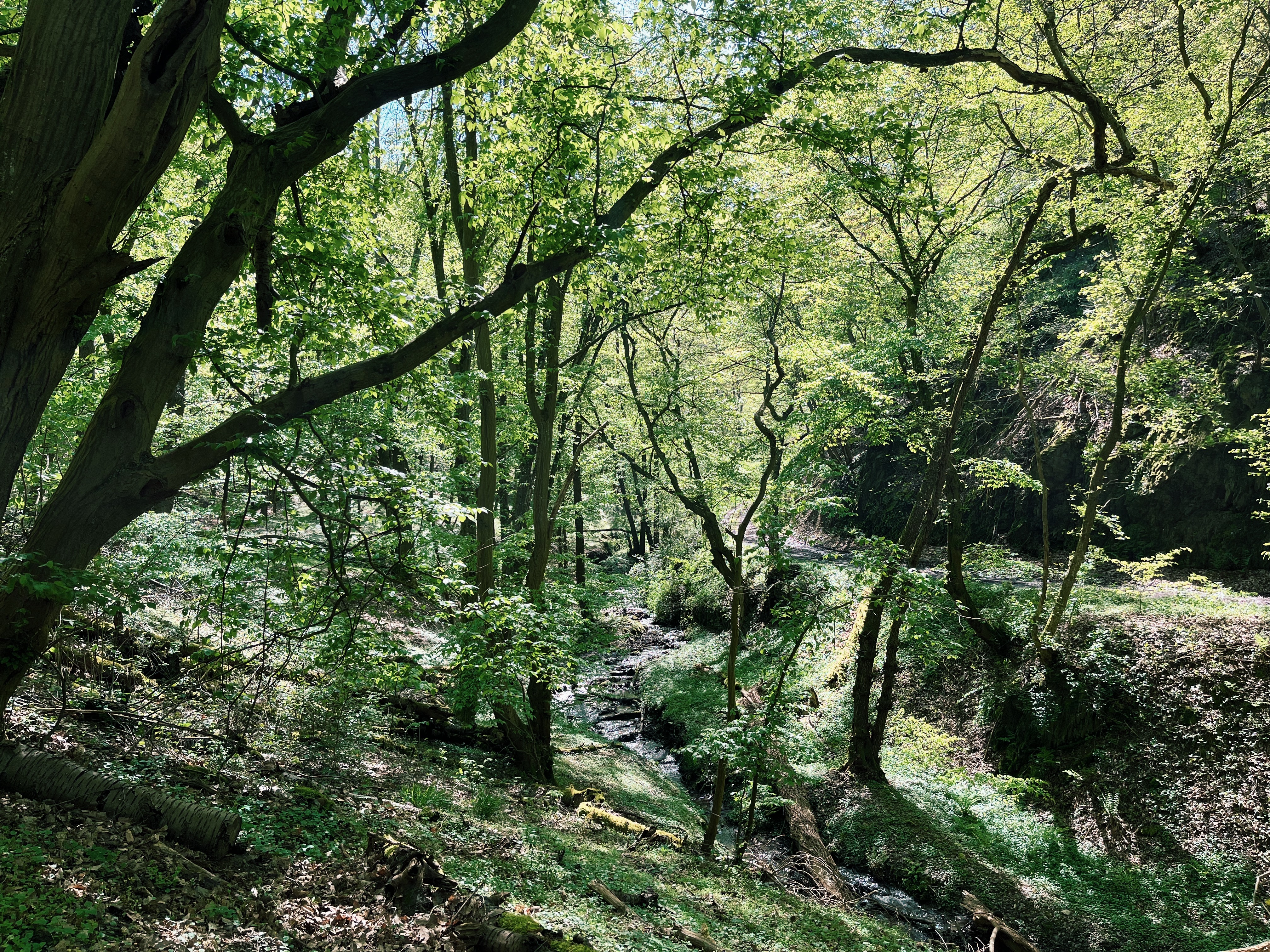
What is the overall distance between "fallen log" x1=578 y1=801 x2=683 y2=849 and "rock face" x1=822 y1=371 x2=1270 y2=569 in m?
7.24

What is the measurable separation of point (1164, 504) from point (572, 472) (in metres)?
13.7

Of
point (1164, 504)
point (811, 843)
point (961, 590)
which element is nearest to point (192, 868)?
point (811, 843)

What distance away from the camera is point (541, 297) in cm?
1155

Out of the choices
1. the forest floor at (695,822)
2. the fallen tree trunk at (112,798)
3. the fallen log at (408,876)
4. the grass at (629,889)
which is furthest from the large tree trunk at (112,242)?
the grass at (629,889)

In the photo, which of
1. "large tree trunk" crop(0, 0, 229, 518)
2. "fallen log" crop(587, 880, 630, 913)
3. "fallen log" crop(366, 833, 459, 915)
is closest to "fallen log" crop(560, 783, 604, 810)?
"fallen log" crop(587, 880, 630, 913)

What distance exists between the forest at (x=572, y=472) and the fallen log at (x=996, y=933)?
64 millimetres

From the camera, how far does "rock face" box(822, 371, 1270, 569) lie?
46.9ft

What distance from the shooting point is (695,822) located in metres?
10.5

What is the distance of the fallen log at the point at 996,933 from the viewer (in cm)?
706

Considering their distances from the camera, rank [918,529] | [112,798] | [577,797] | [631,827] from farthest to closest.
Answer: [918,529]
[577,797]
[631,827]
[112,798]

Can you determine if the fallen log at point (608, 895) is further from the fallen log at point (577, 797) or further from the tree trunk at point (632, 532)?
the tree trunk at point (632, 532)

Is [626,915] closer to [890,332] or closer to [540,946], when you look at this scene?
[540,946]

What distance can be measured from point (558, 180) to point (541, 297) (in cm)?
463

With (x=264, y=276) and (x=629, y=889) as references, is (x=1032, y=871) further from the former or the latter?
(x=264, y=276)
